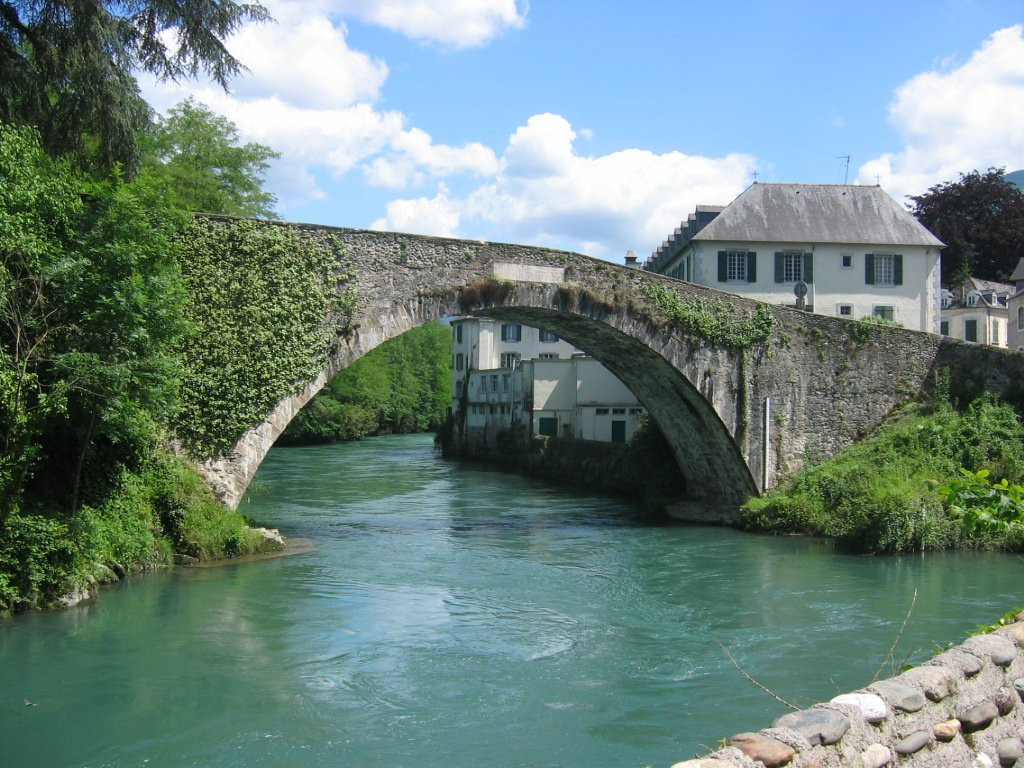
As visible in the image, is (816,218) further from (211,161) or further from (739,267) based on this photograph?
(211,161)

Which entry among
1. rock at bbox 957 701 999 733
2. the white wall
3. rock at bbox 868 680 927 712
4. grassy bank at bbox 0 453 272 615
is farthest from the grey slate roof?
rock at bbox 868 680 927 712

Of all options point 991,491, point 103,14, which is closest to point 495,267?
point 103,14

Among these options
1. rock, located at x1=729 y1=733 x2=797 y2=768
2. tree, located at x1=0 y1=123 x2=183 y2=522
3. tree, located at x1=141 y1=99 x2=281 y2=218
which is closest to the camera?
rock, located at x1=729 y1=733 x2=797 y2=768

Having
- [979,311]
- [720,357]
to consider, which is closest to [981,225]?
[979,311]

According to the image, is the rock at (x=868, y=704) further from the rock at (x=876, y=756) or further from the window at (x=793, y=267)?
the window at (x=793, y=267)

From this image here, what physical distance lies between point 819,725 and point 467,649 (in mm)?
6163

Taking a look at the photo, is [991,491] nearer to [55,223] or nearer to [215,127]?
[55,223]

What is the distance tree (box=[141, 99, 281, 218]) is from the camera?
25.6 meters

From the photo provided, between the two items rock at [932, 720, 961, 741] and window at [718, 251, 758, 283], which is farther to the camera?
window at [718, 251, 758, 283]

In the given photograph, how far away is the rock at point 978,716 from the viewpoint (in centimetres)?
443

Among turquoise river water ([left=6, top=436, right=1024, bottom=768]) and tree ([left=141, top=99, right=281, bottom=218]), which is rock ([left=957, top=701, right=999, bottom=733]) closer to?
turquoise river water ([left=6, top=436, right=1024, bottom=768])

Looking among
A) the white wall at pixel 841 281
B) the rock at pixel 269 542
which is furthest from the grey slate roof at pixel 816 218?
the rock at pixel 269 542

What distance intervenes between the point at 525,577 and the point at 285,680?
543cm

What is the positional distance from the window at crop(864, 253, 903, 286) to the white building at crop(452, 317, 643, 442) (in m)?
7.52
